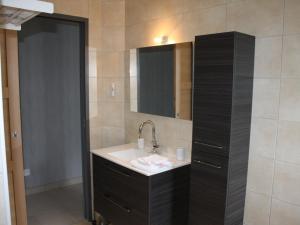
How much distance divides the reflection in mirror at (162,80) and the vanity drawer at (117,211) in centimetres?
91

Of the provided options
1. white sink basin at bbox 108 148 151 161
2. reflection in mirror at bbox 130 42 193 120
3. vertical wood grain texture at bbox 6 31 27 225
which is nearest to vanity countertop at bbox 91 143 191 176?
white sink basin at bbox 108 148 151 161

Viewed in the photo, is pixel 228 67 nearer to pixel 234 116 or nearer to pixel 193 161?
pixel 234 116

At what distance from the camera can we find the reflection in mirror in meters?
2.37

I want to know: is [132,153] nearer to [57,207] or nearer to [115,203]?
[115,203]

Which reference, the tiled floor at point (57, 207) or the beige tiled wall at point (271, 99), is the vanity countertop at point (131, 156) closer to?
the beige tiled wall at point (271, 99)

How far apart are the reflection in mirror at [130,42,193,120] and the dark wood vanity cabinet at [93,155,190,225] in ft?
1.93

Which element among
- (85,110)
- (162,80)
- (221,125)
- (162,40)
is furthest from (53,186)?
(221,125)

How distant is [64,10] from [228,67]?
5.95 feet

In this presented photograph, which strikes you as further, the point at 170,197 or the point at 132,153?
the point at 132,153

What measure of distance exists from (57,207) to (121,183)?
1413 millimetres

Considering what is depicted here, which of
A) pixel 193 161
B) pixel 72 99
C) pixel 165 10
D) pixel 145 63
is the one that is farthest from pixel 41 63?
pixel 193 161

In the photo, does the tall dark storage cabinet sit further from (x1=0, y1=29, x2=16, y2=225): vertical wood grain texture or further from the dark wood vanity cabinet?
(x1=0, y1=29, x2=16, y2=225): vertical wood grain texture

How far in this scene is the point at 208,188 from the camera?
1937mm

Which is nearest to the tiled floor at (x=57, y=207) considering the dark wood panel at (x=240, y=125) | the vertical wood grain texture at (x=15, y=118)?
the vertical wood grain texture at (x=15, y=118)
